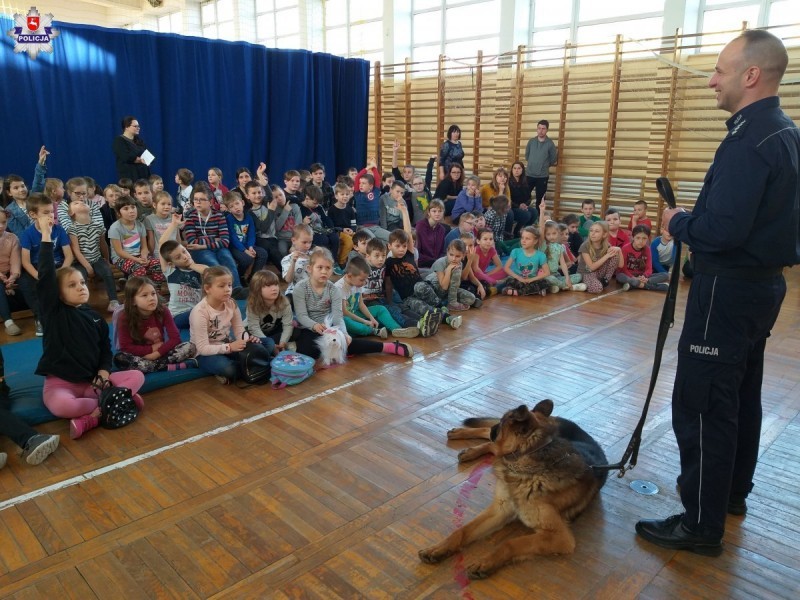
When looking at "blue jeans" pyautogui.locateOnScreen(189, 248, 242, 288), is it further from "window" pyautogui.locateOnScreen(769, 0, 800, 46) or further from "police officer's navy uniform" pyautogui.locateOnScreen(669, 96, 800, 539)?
"window" pyautogui.locateOnScreen(769, 0, 800, 46)

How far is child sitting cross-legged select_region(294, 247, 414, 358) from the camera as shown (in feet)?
14.8

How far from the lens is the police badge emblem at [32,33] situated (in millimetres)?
7051

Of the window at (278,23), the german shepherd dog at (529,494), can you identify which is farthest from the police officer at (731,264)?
the window at (278,23)

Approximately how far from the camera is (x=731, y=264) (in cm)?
212

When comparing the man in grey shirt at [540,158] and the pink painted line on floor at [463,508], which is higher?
the man in grey shirt at [540,158]

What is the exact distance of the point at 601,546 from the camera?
7.89ft

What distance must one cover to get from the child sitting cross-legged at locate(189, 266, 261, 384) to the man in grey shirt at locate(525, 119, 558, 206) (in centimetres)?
713

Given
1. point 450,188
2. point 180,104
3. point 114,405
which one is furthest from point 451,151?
point 114,405

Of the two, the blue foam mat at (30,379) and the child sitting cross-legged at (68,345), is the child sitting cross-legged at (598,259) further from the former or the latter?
the child sitting cross-legged at (68,345)

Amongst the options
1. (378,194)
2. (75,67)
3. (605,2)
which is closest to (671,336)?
(378,194)

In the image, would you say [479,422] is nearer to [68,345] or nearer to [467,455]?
[467,455]

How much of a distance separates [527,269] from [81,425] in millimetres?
4896

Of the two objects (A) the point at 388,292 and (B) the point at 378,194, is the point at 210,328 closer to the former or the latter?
(A) the point at 388,292

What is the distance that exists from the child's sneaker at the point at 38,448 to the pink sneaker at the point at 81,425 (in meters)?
0.18
